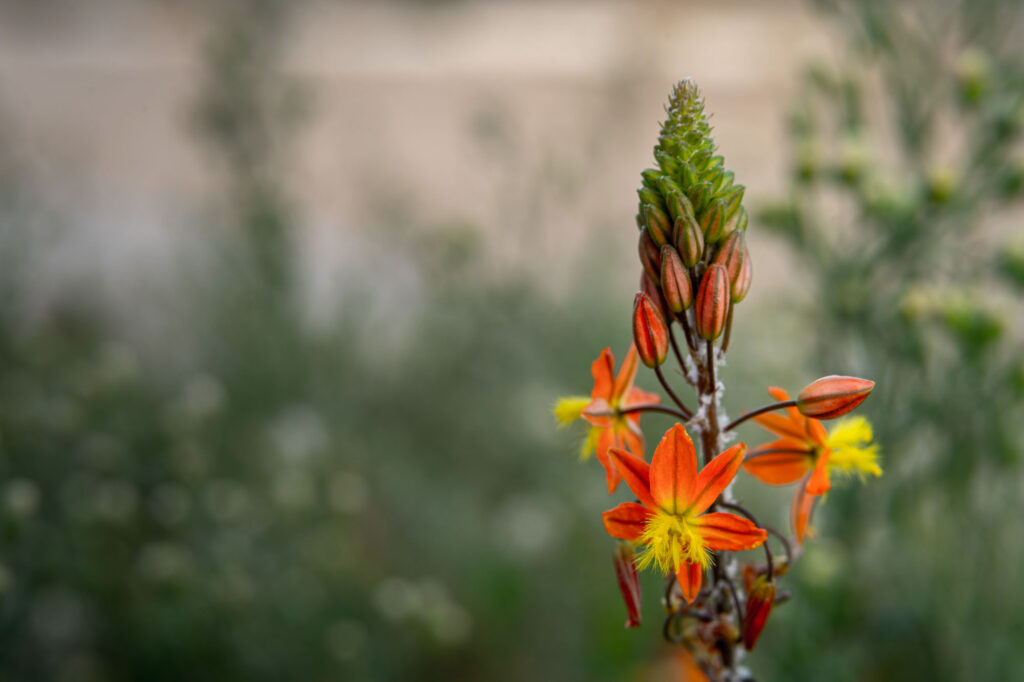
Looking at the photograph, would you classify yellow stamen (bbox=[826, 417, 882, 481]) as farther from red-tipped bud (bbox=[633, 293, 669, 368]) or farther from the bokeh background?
the bokeh background

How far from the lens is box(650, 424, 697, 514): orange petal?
73 centimetres

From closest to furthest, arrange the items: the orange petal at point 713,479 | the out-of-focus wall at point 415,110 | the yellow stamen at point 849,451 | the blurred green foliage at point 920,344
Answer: the orange petal at point 713,479 → the yellow stamen at point 849,451 → the blurred green foliage at point 920,344 → the out-of-focus wall at point 415,110

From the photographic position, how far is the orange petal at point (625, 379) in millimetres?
838

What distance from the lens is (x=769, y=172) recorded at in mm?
5156

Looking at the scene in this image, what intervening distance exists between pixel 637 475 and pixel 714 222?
246 millimetres

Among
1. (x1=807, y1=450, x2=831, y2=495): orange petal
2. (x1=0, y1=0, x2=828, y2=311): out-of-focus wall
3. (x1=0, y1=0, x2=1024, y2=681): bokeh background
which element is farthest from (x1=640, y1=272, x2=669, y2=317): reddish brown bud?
(x1=0, y1=0, x2=828, y2=311): out-of-focus wall

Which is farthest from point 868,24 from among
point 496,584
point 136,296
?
point 136,296

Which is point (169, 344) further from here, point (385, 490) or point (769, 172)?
point (769, 172)

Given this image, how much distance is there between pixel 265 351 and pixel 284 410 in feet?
0.78

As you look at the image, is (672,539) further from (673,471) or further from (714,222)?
(714,222)

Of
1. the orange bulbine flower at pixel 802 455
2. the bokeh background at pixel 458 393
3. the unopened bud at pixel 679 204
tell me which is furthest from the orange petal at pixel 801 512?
the bokeh background at pixel 458 393

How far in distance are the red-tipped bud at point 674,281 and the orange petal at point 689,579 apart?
9.3 inches

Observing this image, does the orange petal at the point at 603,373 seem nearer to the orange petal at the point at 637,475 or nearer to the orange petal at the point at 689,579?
the orange petal at the point at 637,475

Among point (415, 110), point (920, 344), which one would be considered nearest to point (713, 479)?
point (920, 344)
